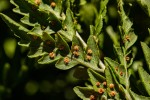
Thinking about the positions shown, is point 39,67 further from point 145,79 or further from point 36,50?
point 145,79

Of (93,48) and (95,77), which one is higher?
(93,48)

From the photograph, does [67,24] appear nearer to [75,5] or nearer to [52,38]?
[52,38]

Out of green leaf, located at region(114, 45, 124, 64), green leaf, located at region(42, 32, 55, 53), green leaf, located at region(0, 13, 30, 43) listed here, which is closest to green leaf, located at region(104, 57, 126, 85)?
green leaf, located at region(114, 45, 124, 64)

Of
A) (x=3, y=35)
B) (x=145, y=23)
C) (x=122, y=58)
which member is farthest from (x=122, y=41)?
(x=3, y=35)

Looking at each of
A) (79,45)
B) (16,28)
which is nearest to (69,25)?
(79,45)

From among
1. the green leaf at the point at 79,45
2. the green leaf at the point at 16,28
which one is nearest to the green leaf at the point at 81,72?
the green leaf at the point at 79,45

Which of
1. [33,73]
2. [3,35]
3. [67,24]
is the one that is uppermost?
[67,24]

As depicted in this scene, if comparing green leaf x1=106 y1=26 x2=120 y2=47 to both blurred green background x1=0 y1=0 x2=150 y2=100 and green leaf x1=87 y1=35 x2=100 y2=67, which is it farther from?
green leaf x1=87 y1=35 x2=100 y2=67
